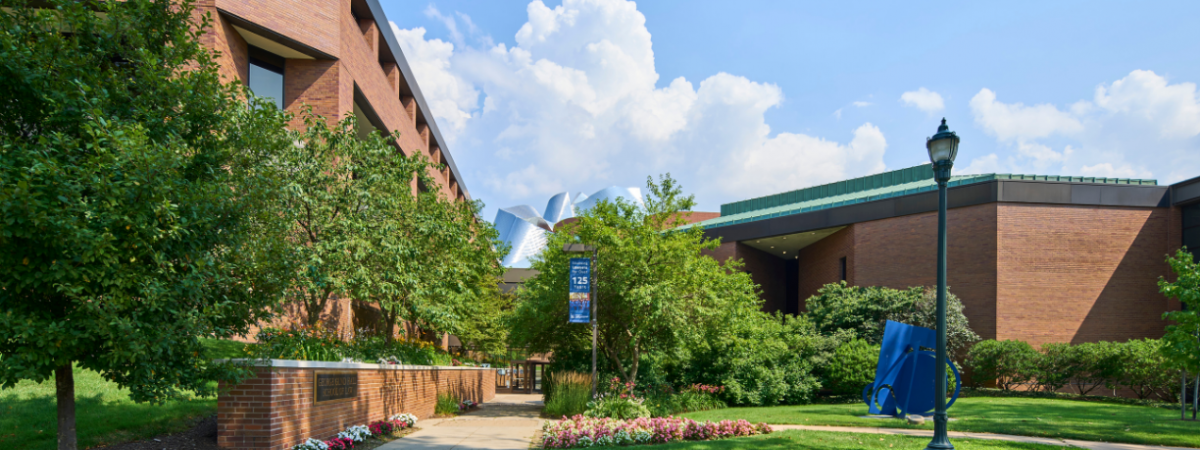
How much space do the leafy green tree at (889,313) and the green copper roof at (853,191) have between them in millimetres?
6366

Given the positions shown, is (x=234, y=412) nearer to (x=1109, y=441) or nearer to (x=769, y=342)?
(x=1109, y=441)

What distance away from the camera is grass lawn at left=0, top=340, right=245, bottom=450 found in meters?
8.70

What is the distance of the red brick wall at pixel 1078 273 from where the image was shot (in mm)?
29844

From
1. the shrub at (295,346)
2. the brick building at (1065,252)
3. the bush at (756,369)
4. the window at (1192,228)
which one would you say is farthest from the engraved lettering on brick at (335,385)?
the window at (1192,228)

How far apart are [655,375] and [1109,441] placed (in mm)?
13266

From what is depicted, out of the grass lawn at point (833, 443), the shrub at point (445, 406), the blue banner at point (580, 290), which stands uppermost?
the blue banner at point (580, 290)

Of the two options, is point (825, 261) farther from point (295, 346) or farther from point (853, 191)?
point (295, 346)

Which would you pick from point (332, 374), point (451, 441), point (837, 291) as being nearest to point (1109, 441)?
point (451, 441)

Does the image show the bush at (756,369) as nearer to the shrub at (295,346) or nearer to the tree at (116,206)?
the shrub at (295,346)

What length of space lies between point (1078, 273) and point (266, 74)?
1329 inches

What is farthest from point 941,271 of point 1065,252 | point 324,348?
point 1065,252

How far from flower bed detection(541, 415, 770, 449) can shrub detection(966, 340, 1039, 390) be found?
65.8 feet

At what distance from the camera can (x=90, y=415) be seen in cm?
944

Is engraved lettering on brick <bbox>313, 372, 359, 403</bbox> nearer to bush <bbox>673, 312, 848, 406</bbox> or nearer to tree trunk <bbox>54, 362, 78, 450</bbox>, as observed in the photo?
tree trunk <bbox>54, 362, 78, 450</bbox>
